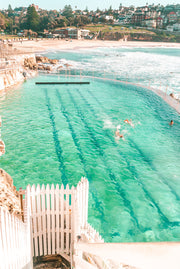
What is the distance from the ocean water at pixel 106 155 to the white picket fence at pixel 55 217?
8.39ft

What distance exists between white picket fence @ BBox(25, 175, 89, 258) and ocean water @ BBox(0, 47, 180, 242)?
2.56 m

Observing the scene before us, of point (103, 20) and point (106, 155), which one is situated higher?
point (103, 20)

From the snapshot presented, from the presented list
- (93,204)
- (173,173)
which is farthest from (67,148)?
(173,173)

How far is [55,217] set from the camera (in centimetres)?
584

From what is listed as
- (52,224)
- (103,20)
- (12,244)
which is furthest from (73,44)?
(12,244)

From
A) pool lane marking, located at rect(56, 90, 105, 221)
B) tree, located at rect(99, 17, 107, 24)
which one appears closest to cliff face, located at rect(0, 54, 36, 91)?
pool lane marking, located at rect(56, 90, 105, 221)

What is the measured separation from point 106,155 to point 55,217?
305 inches

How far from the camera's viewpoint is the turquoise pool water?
8.84 meters

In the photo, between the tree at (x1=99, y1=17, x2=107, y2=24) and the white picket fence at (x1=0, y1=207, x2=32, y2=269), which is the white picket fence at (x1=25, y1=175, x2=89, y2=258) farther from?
the tree at (x1=99, y1=17, x2=107, y2=24)

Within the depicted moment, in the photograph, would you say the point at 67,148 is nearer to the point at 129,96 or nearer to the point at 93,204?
the point at 93,204

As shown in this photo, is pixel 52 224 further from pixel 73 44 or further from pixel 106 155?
pixel 73 44

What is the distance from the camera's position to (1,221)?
10.3 feet

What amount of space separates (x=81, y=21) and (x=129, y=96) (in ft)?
521

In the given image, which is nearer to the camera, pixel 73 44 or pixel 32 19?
pixel 73 44
